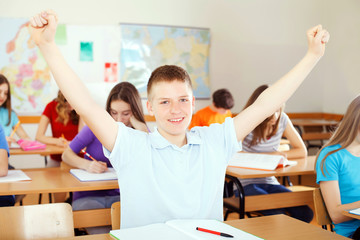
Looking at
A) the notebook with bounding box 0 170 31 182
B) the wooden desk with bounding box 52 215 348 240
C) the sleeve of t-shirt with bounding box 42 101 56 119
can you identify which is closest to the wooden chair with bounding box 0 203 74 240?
the wooden desk with bounding box 52 215 348 240

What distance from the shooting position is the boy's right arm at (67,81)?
45.3 inches

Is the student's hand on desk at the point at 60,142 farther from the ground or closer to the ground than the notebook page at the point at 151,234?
closer to the ground

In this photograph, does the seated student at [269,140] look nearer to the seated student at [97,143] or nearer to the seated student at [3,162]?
the seated student at [97,143]

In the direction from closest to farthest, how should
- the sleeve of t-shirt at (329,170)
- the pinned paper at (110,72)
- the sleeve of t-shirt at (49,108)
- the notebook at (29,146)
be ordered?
the sleeve of t-shirt at (329,170)
the notebook at (29,146)
the sleeve of t-shirt at (49,108)
the pinned paper at (110,72)

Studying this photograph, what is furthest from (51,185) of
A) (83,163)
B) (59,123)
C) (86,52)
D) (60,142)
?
(86,52)

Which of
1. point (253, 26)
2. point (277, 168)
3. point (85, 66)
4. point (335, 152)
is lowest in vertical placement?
point (277, 168)

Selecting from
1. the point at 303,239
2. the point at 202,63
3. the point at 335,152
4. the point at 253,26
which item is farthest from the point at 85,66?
the point at 303,239

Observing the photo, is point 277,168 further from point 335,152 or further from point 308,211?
point 335,152

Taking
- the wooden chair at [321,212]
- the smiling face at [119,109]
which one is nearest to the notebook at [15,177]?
the smiling face at [119,109]

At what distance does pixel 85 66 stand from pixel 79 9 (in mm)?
688

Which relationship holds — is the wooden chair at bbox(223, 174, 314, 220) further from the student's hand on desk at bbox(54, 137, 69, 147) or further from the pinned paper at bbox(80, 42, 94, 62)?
Answer: the pinned paper at bbox(80, 42, 94, 62)

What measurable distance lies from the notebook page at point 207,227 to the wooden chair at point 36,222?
41 cm

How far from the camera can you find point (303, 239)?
121 centimetres

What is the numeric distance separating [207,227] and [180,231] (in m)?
0.08
